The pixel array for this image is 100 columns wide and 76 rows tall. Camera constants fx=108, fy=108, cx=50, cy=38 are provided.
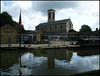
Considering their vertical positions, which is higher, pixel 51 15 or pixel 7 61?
pixel 51 15

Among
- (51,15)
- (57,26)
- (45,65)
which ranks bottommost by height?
(45,65)

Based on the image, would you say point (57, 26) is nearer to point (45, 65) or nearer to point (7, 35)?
point (7, 35)

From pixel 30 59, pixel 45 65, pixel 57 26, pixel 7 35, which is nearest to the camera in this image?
pixel 45 65

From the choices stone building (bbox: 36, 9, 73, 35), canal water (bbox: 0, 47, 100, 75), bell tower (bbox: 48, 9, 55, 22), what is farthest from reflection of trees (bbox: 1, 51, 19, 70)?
bell tower (bbox: 48, 9, 55, 22)

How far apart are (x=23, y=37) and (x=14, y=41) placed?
2446 mm

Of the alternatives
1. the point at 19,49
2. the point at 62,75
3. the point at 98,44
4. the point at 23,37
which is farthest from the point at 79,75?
the point at 98,44

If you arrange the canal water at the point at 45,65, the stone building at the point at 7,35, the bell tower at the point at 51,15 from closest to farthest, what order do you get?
the canal water at the point at 45,65 → the stone building at the point at 7,35 → the bell tower at the point at 51,15

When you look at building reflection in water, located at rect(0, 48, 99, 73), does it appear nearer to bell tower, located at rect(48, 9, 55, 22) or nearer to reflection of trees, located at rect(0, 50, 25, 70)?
reflection of trees, located at rect(0, 50, 25, 70)

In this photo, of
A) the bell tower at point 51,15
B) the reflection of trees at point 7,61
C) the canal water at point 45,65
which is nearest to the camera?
the canal water at point 45,65

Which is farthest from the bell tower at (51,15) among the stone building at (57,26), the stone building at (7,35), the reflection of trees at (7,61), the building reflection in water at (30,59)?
the reflection of trees at (7,61)

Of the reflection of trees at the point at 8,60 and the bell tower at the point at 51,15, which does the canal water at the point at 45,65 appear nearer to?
the reflection of trees at the point at 8,60

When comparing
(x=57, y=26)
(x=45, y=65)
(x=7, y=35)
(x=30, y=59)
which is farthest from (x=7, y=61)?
(x=57, y=26)

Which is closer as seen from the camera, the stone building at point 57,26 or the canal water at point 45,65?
the canal water at point 45,65

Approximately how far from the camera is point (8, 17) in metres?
41.3
